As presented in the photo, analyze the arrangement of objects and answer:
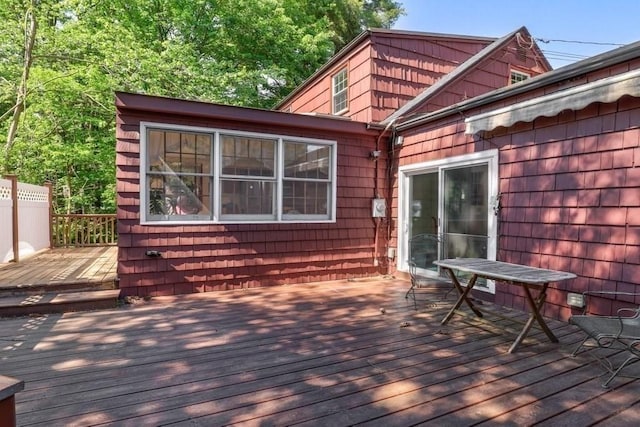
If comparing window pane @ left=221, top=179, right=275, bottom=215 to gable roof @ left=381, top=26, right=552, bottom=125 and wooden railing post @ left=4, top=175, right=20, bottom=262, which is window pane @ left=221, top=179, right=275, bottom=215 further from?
wooden railing post @ left=4, top=175, right=20, bottom=262

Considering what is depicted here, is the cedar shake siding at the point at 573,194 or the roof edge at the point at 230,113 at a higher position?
the roof edge at the point at 230,113

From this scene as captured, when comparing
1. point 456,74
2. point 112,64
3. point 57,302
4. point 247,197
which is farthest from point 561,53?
point 112,64

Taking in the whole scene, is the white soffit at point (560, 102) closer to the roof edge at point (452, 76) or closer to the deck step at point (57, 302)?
the roof edge at point (452, 76)

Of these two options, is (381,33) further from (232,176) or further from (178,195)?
(178,195)

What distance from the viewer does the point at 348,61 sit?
25.4 feet

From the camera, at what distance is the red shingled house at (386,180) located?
138 inches

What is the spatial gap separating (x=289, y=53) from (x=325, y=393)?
43.8ft

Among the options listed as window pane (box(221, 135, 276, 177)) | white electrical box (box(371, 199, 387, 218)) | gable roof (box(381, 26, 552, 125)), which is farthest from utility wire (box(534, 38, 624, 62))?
window pane (box(221, 135, 276, 177))

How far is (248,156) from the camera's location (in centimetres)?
535

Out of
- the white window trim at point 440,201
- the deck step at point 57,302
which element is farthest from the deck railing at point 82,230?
the white window trim at point 440,201

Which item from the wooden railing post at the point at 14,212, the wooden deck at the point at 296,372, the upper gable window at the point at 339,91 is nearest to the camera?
the wooden deck at the point at 296,372

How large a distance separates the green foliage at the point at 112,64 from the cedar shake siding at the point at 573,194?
904 cm

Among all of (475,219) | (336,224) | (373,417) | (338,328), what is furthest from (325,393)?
(336,224)

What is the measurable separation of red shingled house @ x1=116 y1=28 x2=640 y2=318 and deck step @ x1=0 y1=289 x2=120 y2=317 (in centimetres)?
33
